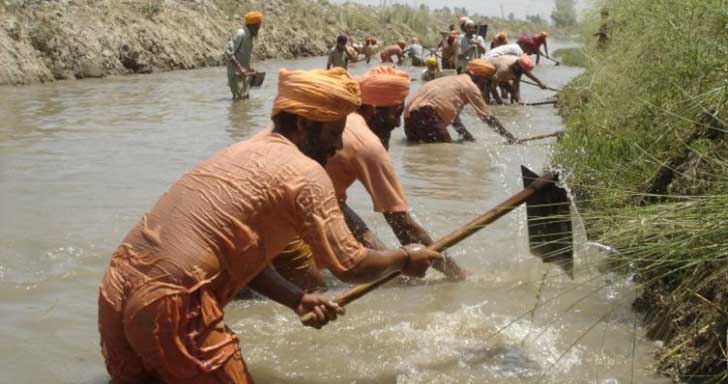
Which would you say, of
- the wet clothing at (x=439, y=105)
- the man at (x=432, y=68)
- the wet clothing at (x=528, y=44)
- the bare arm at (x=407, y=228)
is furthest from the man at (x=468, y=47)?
the bare arm at (x=407, y=228)

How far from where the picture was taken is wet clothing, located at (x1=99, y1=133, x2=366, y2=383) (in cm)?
268

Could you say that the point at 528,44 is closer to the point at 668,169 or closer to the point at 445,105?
the point at 445,105

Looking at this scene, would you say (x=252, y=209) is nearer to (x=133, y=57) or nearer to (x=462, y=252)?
(x=462, y=252)

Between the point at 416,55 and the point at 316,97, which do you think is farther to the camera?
the point at 416,55

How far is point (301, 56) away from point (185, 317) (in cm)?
2917

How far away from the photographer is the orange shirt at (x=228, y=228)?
2.69 metres

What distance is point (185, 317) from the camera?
8.84 feet

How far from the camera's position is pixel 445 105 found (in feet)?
30.5

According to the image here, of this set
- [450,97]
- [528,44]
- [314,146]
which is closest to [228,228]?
[314,146]

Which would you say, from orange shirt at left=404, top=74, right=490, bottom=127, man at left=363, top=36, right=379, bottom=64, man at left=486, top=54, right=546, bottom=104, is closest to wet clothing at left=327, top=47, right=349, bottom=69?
man at left=486, top=54, right=546, bottom=104

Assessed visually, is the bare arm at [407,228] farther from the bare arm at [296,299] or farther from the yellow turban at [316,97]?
the yellow turban at [316,97]

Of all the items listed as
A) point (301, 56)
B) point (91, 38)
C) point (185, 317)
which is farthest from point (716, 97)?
point (301, 56)

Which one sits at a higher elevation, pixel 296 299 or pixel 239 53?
pixel 296 299

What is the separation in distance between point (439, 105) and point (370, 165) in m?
5.29
